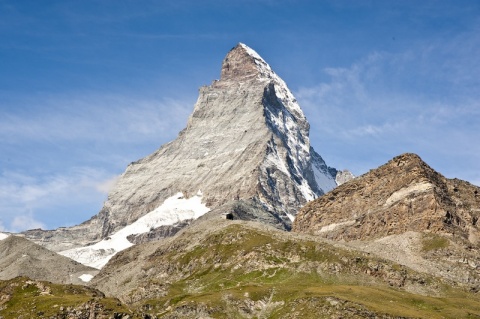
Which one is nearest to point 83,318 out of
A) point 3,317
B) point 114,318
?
point 114,318

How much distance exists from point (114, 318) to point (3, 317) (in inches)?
1343

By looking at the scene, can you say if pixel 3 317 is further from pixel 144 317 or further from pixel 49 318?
→ pixel 144 317

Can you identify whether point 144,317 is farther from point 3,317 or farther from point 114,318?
point 3,317

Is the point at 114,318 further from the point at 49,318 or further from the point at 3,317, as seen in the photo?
the point at 3,317

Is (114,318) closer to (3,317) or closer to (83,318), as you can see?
(83,318)

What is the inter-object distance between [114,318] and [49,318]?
17.3 metres

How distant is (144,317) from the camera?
7859 inches

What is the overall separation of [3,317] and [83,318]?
25.8 m

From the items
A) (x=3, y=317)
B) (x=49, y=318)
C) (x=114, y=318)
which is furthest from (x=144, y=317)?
(x=3, y=317)

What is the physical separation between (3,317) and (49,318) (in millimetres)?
17639

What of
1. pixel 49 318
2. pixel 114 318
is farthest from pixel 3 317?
pixel 114 318

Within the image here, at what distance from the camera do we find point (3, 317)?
656ft

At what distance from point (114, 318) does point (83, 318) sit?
847cm

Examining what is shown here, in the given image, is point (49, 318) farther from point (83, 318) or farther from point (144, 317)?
point (144, 317)
